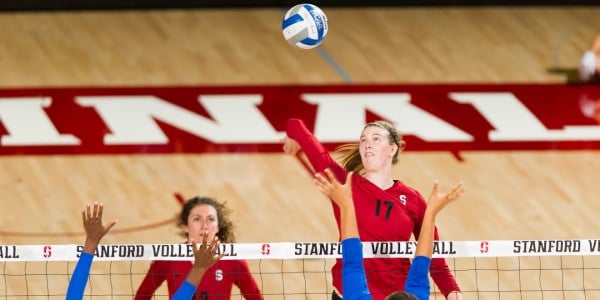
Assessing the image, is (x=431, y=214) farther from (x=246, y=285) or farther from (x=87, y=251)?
(x=246, y=285)

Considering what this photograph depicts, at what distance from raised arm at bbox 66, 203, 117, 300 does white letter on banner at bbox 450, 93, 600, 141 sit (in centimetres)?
792

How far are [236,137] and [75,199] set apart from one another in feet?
7.61

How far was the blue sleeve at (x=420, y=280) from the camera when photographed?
832 centimetres

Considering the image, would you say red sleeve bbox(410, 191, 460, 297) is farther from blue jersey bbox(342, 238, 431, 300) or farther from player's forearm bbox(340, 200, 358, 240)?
player's forearm bbox(340, 200, 358, 240)

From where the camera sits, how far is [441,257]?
9.84m

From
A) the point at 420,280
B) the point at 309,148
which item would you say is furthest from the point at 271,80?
the point at 420,280

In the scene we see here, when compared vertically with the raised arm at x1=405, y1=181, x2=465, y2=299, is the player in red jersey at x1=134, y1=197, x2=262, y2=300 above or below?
above

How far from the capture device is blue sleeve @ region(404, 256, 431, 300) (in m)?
8.32

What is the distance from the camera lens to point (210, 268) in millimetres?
10719

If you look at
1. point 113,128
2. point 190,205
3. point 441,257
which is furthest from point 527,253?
point 113,128

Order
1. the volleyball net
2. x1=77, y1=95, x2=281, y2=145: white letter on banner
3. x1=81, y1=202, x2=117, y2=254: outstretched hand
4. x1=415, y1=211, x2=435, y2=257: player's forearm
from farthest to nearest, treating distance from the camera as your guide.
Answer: x1=77, y1=95, x2=281, y2=145: white letter on banner < the volleyball net < x1=81, y1=202, x2=117, y2=254: outstretched hand < x1=415, y1=211, x2=435, y2=257: player's forearm

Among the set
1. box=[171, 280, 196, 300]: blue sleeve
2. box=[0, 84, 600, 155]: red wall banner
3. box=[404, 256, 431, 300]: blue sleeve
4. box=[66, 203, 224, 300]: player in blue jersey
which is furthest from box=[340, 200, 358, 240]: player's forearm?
box=[0, 84, 600, 155]: red wall banner

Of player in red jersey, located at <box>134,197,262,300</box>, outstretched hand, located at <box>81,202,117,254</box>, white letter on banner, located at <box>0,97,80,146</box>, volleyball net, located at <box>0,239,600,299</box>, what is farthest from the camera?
white letter on banner, located at <box>0,97,80,146</box>

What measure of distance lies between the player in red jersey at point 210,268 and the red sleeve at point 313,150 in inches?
42.8
